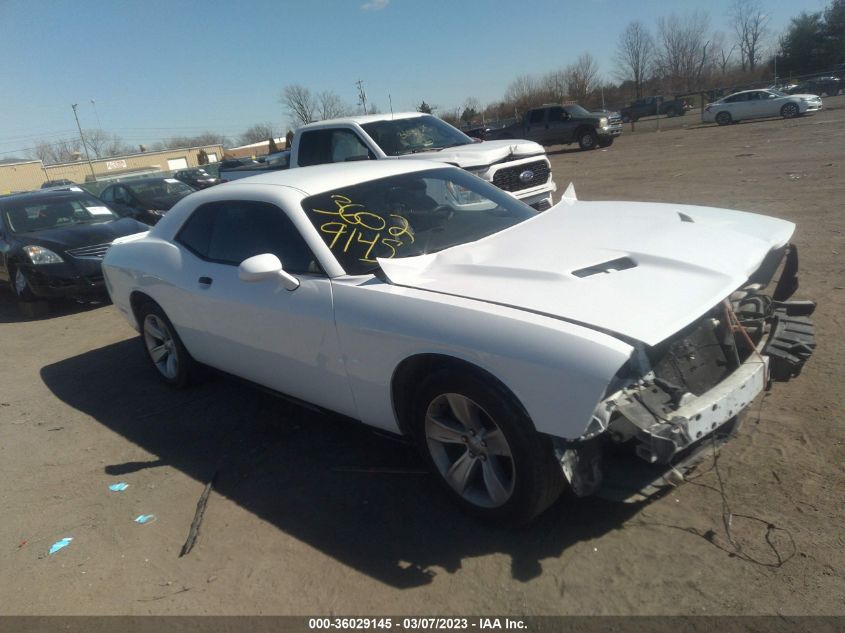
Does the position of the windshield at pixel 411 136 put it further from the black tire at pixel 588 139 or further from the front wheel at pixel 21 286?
the black tire at pixel 588 139

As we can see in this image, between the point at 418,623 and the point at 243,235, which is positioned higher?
the point at 243,235

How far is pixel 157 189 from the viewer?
13.8 m

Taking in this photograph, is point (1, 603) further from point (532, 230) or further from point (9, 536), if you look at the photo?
point (532, 230)

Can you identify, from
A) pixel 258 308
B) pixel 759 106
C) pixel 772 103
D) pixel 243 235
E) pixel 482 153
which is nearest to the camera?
pixel 258 308

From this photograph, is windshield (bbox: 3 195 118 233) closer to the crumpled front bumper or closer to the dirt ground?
the dirt ground

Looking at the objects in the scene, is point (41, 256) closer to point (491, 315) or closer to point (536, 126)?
point (491, 315)

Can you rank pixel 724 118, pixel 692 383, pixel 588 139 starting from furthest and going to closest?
pixel 724 118 < pixel 588 139 < pixel 692 383

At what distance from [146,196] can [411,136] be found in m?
7.06

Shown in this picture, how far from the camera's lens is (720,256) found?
300 centimetres

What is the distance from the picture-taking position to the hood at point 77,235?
8422 millimetres

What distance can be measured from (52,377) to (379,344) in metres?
4.48

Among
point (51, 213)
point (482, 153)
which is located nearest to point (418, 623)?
point (482, 153)

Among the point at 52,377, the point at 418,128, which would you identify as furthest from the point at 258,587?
the point at 418,128

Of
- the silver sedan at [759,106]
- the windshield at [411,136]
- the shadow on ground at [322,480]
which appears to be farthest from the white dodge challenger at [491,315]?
the silver sedan at [759,106]
